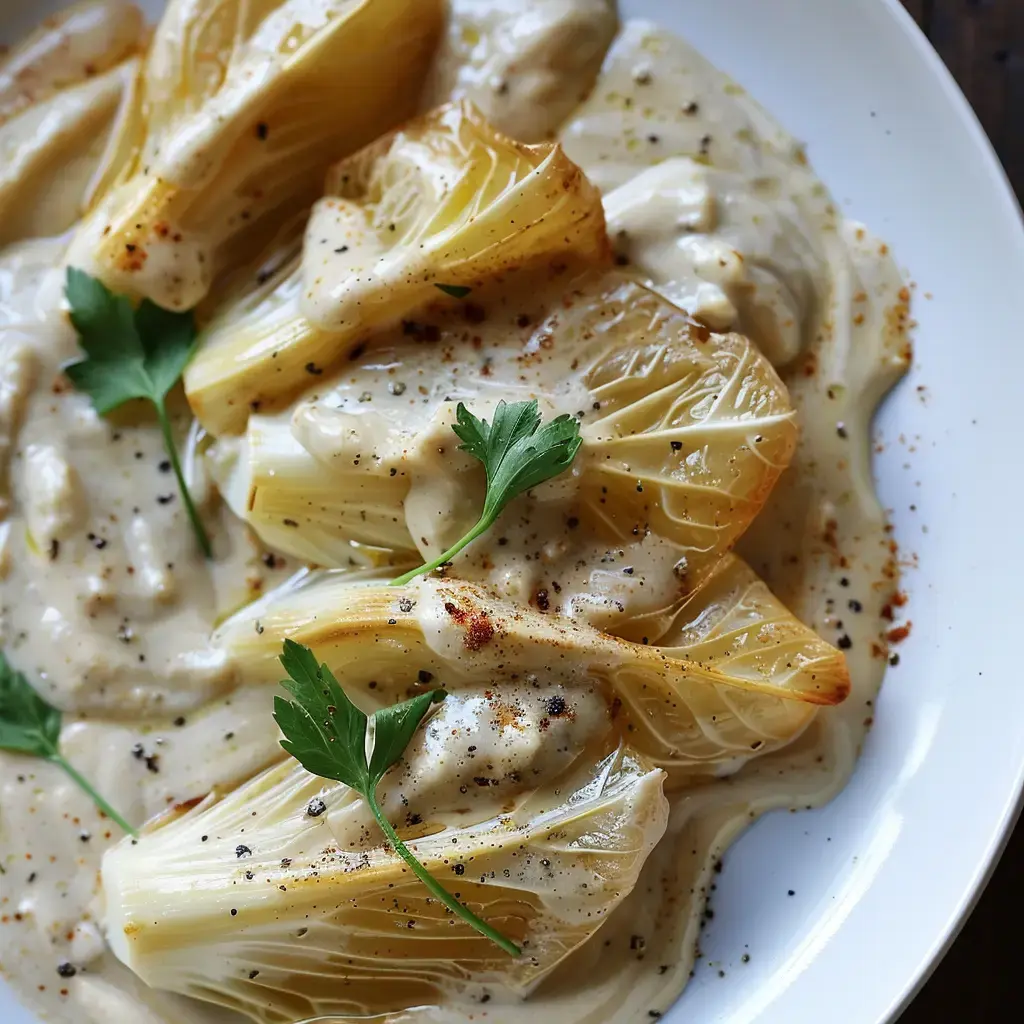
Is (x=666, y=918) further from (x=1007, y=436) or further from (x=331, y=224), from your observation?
(x=331, y=224)

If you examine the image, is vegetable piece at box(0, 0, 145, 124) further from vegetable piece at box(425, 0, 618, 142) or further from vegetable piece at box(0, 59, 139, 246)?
vegetable piece at box(425, 0, 618, 142)

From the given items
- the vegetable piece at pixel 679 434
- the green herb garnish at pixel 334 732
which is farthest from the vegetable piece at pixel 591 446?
the green herb garnish at pixel 334 732

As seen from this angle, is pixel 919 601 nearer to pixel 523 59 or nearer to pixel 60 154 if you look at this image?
pixel 523 59

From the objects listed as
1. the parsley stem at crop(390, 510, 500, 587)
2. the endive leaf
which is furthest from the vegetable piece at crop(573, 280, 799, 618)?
the parsley stem at crop(390, 510, 500, 587)

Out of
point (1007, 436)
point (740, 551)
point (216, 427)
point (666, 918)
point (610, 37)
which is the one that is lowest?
point (666, 918)

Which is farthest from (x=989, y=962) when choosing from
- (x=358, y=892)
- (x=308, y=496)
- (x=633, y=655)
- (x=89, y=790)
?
(x=89, y=790)

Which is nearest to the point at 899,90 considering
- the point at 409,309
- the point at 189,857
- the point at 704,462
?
the point at 704,462

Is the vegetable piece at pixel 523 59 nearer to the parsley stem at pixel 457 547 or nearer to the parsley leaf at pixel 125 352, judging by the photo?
the parsley leaf at pixel 125 352
